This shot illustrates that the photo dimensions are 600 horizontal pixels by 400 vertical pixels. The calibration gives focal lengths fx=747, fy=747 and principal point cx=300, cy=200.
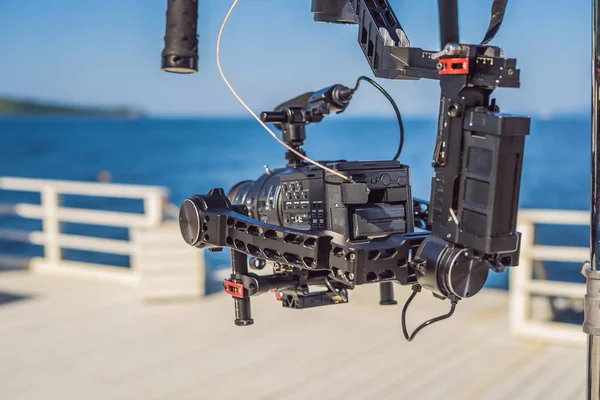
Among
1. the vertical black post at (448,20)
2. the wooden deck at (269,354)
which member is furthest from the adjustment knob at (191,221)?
the wooden deck at (269,354)

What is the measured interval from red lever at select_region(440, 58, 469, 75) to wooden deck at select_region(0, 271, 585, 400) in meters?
2.82

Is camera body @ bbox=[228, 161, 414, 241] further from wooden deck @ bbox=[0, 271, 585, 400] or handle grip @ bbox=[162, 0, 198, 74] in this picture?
wooden deck @ bbox=[0, 271, 585, 400]

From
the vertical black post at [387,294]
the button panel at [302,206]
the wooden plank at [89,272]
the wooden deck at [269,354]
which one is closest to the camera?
the button panel at [302,206]

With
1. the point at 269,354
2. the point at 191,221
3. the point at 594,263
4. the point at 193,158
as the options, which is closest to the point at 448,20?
the point at 594,263

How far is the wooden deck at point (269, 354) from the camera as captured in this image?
414 cm

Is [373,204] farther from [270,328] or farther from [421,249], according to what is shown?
[270,328]

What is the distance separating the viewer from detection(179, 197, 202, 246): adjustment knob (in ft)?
6.49

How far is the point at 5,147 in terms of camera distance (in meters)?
65.3

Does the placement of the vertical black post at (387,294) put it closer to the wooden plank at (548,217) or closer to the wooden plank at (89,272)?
the wooden plank at (548,217)

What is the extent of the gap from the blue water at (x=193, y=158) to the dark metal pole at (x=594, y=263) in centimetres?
1493

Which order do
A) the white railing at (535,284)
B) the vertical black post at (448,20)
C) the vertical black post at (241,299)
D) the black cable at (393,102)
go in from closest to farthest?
the vertical black post at (448,20), the black cable at (393,102), the vertical black post at (241,299), the white railing at (535,284)

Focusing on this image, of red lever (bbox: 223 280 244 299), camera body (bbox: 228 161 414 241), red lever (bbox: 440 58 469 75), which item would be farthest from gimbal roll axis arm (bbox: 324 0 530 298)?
red lever (bbox: 223 280 244 299)

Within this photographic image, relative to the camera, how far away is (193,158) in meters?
59.8

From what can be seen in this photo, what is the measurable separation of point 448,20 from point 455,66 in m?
0.24
